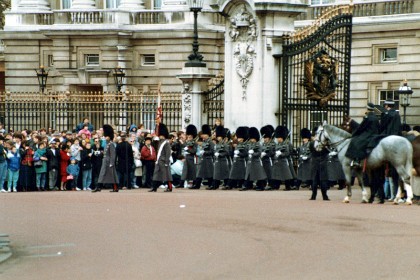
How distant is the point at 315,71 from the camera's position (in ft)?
81.8

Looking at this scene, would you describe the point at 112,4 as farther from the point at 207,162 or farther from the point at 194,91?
the point at 207,162

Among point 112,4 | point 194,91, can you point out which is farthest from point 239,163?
point 112,4

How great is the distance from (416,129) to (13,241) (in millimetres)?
11035

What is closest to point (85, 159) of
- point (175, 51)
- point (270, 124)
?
point (270, 124)

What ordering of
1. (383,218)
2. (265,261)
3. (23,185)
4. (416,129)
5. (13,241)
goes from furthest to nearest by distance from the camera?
1. (23,185)
2. (416,129)
3. (383,218)
4. (13,241)
5. (265,261)

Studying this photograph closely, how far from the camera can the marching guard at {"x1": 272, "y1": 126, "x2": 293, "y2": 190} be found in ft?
80.9

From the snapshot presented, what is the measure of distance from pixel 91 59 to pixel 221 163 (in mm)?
22882

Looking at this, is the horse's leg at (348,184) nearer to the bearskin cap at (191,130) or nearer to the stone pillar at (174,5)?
the bearskin cap at (191,130)

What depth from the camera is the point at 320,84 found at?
25.1 m

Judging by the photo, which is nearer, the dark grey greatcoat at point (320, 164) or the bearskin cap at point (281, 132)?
the dark grey greatcoat at point (320, 164)

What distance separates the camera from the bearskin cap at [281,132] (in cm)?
2448

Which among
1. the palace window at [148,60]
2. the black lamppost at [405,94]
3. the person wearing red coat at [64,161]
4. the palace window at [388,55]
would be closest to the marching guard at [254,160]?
the person wearing red coat at [64,161]

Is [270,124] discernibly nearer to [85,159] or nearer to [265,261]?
[85,159]

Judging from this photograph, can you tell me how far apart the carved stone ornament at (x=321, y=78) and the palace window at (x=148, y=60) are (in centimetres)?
2243
